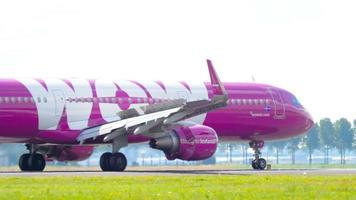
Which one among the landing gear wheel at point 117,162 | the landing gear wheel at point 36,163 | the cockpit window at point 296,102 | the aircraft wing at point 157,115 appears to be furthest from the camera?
the cockpit window at point 296,102

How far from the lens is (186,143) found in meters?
50.4

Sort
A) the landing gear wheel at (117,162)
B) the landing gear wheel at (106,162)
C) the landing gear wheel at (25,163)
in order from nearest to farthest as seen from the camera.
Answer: the landing gear wheel at (117,162) → the landing gear wheel at (106,162) → the landing gear wheel at (25,163)

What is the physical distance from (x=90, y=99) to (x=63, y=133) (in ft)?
7.36

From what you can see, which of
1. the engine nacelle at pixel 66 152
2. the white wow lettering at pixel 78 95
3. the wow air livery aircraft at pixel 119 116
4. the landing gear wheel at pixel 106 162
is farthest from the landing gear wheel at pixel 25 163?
the landing gear wheel at pixel 106 162

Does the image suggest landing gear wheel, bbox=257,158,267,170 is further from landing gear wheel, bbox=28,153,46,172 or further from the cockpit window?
landing gear wheel, bbox=28,153,46,172

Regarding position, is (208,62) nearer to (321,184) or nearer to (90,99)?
(90,99)

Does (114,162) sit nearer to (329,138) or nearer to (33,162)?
(33,162)

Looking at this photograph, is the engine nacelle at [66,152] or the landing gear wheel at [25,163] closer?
the landing gear wheel at [25,163]

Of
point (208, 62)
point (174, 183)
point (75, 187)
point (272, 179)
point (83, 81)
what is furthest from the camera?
point (83, 81)

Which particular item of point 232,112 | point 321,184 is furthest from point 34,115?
point 321,184

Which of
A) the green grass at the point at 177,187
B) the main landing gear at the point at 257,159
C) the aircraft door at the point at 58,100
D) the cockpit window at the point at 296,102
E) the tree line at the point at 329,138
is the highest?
the tree line at the point at 329,138

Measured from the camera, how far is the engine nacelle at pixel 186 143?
50.4m

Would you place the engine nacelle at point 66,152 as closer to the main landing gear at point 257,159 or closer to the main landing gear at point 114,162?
the main landing gear at point 114,162

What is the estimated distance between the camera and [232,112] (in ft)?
191
